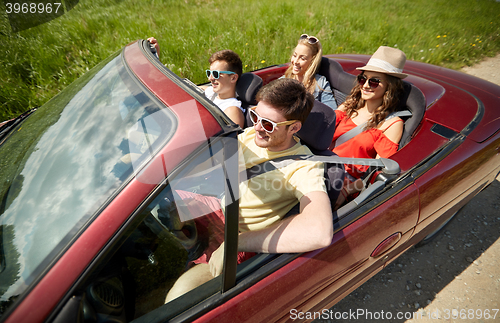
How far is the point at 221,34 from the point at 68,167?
4.98 m

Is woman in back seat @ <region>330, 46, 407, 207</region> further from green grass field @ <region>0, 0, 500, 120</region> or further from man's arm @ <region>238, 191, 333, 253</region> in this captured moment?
green grass field @ <region>0, 0, 500, 120</region>

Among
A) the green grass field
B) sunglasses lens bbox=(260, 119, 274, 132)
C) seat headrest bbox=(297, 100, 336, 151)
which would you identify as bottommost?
the green grass field

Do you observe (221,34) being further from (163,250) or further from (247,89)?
(163,250)

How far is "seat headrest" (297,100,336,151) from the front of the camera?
5.47ft

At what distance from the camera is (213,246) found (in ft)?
4.41

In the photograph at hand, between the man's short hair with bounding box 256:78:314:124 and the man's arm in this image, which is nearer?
the man's arm

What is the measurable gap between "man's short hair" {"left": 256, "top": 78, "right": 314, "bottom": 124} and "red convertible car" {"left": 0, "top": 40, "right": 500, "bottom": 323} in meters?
0.20

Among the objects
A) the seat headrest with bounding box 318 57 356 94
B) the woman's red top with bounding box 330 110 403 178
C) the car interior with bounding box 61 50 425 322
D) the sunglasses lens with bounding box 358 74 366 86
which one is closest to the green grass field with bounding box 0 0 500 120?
the seat headrest with bounding box 318 57 356 94

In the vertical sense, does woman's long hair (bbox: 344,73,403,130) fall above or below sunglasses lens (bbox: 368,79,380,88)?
below

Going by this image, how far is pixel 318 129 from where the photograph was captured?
5.46 ft

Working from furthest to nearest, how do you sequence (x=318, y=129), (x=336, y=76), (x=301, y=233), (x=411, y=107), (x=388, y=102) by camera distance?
1. (x=336, y=76)
2. (x=388, y=102)
3. (x=411, y=107)
4. (x=318, y=129)
5. (x=301, y=233)

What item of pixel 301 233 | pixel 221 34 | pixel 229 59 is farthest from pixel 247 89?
pixel 221 34

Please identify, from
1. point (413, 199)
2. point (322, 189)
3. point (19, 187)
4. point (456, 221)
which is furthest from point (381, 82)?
point (19, 187)

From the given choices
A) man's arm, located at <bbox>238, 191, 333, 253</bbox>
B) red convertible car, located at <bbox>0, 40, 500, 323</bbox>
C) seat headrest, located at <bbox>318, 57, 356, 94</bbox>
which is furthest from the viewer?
seat headrest, located at <bbox>318, 57, 356, 94</bbox>
